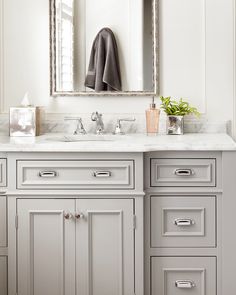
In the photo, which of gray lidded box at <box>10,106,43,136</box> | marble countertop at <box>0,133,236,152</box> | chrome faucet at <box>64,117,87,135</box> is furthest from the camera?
chrome faucet at <box>64,117,87,135</box>

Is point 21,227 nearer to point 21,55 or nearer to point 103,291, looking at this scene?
point 103,291

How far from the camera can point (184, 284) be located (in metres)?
2.78

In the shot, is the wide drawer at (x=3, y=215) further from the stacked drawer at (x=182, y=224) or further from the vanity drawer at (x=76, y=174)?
the stacked drawer at (x=182, y=224)

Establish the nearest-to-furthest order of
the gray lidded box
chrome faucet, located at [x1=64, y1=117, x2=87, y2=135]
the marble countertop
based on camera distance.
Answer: the marble countertop
the gray lidded box
chrome faucet, located at [x1=64, y1=117, x2=87, y2=135]

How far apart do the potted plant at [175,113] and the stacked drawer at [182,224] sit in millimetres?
528

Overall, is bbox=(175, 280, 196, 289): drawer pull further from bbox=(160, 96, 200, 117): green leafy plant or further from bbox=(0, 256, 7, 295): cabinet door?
bbox=(160, 96, 200, 117): green leafy plant

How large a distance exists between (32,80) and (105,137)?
1.77 ft

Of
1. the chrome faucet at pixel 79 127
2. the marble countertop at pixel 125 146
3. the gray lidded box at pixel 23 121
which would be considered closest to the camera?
the marble countertop at pixel 125 146

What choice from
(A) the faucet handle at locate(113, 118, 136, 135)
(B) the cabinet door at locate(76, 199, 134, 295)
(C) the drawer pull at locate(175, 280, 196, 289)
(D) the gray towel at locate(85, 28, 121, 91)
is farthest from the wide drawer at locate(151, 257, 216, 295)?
(D) the gray towel at locate(85, 28, 121, 91)

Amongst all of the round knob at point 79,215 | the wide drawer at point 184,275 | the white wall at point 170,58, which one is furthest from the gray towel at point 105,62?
the wide drawer at point 184,275

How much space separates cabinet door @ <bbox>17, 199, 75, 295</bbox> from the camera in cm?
273

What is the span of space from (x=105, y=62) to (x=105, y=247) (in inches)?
41.9

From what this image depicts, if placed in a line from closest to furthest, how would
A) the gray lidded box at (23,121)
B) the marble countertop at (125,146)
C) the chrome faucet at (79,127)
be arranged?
the marble countertop at (125,146), the gray lidded box at (23,121), the chrome faucet at (79,127)

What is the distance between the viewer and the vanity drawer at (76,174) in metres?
2.72
